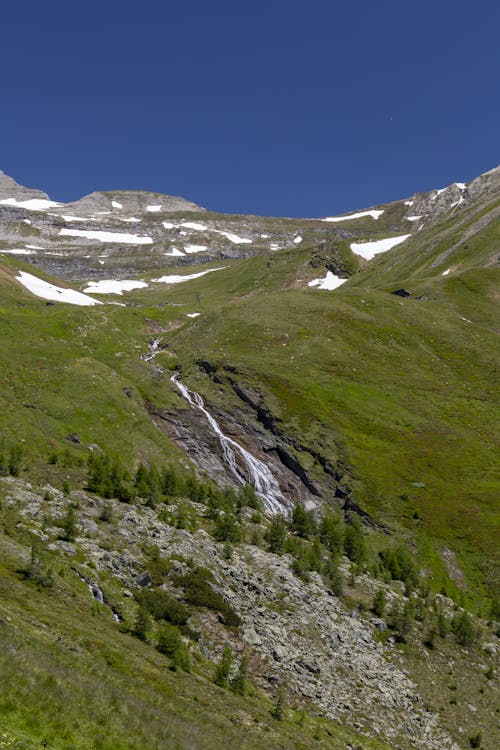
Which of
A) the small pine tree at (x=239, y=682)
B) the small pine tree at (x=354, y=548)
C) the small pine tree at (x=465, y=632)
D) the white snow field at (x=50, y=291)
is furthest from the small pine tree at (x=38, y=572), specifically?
the white snow field at (x=50, y=291)

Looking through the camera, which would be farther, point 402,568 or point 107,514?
point 402,568

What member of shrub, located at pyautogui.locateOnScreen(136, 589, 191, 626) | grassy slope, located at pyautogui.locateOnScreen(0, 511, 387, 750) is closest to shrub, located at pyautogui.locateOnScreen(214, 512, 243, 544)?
shrub, located at pyautogui.locateOnScreen(136, 589, 191, 626)

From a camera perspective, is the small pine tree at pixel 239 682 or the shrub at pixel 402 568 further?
the shrub at pixel 402 568

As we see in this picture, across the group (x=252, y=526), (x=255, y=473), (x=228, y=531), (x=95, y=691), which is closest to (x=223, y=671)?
(x=95, y=691)

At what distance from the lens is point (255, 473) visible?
76.4 meters

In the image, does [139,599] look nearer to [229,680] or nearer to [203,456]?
[229,680]

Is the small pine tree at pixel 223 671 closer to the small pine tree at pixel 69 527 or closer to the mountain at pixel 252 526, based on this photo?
the mountain at pixel 252 526

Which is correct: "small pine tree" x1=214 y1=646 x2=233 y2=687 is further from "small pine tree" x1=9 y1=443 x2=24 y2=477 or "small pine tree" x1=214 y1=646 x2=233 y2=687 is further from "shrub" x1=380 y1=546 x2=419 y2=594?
"shrub" x1=380 y1=546 x2=419 y2=594

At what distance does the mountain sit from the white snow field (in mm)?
8118

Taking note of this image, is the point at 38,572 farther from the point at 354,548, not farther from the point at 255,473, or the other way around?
Answer: the point at 255,473

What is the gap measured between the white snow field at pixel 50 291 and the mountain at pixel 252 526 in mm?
8118

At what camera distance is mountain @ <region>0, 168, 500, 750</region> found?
84.4 ft

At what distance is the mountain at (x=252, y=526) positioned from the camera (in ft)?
84.4

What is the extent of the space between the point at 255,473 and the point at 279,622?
37.1m
